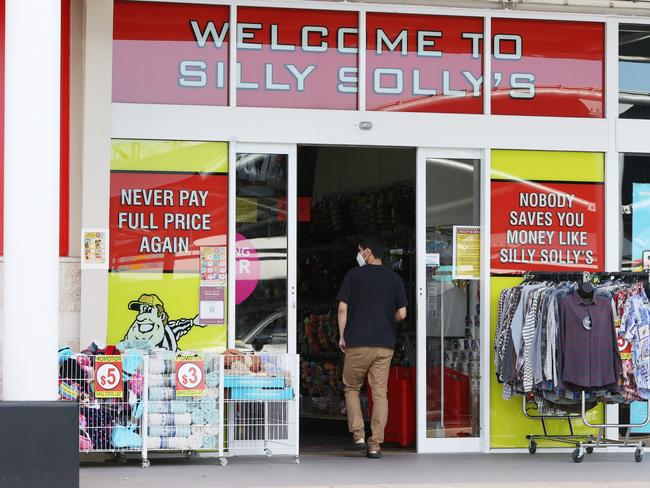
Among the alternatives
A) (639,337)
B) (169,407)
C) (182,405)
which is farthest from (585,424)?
(169,407)

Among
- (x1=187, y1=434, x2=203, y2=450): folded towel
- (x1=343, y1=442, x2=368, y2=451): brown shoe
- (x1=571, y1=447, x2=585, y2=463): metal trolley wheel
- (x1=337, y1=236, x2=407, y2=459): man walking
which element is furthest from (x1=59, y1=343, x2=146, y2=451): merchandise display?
(x1=571, y1=447, x2=585, y2=463): metal trolley wheel

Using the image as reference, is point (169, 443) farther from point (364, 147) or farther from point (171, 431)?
point (364, 147)

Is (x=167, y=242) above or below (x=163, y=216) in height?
below

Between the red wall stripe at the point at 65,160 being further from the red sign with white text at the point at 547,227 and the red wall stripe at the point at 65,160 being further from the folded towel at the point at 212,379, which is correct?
the red sign with white text at the point at 547,227

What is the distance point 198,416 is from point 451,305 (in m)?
2.76

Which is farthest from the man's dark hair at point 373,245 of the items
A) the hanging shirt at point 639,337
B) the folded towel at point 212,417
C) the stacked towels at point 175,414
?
the hanging shirt at point 639,337

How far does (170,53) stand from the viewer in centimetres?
1061

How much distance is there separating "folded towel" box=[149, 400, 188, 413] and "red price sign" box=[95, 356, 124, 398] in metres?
0.28

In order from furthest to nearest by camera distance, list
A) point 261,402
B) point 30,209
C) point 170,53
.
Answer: point 170,53, point 261,402, point 30,209

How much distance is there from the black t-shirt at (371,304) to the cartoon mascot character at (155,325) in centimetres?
140

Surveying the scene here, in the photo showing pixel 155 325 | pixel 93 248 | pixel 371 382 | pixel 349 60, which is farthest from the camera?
pixel 349 60

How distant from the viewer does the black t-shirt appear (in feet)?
34.2

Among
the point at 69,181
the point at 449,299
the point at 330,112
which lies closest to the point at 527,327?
the point at 449,299

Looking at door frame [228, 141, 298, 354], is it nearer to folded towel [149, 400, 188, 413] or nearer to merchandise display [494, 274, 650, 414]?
folded towel [149, 400, 188, 413]
